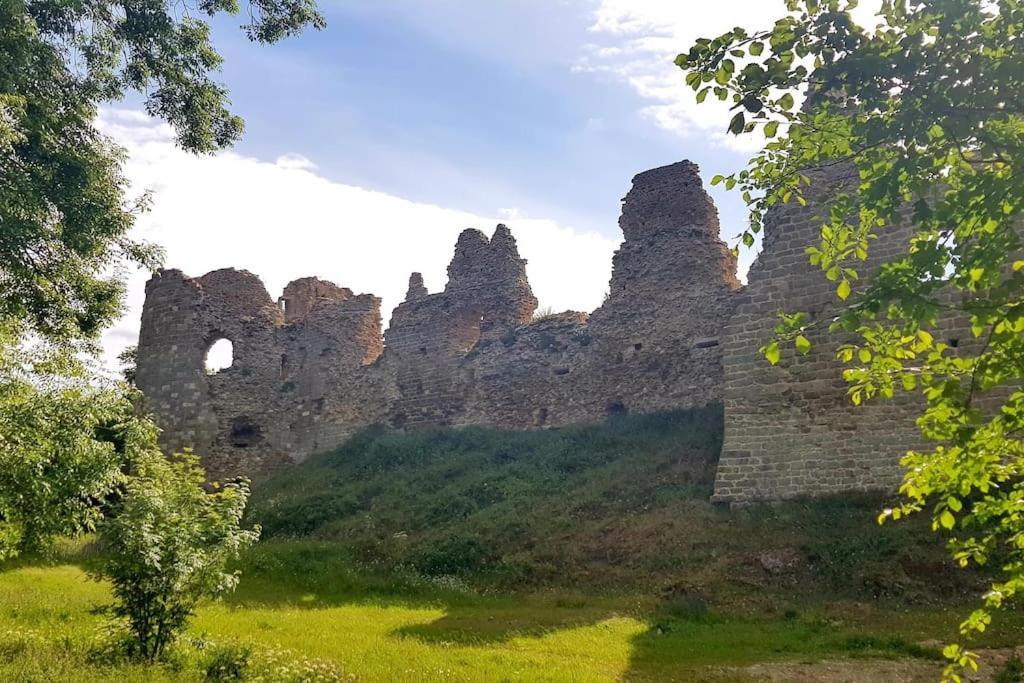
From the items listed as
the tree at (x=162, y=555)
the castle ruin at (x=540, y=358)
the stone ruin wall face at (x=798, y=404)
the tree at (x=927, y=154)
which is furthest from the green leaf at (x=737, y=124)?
the castle ruin at (x=540, y=358)

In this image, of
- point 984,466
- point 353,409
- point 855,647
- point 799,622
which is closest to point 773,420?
point 799,622

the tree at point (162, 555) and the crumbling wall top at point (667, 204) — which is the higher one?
the crumbling wall top at point (667, 204)

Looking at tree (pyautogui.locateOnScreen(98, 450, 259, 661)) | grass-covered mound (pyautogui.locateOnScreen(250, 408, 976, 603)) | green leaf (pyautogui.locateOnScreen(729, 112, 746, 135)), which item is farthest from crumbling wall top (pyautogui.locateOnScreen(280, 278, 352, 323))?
green leaf (pyautogui.locateOnScreen(729, 112, 746, 135))

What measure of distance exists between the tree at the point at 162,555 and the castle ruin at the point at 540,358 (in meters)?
8.99

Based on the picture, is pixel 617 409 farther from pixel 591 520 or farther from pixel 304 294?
pixel 304 294

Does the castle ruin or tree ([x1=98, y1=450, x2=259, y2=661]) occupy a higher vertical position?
the castle ruin

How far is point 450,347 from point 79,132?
14790 mm

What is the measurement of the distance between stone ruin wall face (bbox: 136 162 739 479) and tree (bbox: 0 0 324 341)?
452 inches

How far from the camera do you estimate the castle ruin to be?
1434 cm

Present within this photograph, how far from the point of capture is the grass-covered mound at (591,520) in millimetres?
11938

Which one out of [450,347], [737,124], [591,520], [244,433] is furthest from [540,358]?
[737,124]

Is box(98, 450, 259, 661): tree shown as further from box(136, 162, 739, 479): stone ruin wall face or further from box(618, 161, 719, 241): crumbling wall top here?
box(618, 161, 719, 241): crumbling wall top

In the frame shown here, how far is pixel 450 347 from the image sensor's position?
26.5m

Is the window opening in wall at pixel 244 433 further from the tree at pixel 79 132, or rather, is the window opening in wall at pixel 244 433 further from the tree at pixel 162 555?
the tree at pixel 162 555
